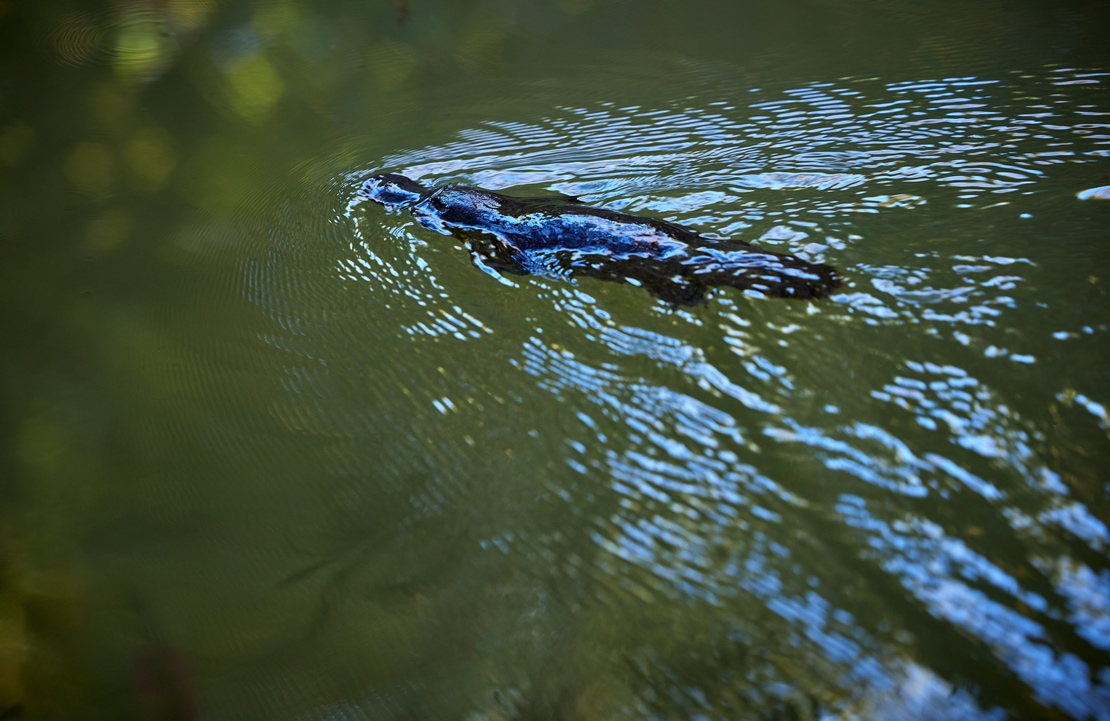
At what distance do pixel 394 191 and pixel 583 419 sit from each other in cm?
145

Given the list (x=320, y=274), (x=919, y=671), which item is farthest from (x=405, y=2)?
(x=919, y=671)

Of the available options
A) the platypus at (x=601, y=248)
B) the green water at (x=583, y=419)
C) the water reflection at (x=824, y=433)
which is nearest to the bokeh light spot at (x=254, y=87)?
the green water at (x=583, y=419)

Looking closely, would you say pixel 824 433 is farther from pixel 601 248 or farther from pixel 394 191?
pixel 394 191

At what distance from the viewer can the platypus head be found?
279 cm

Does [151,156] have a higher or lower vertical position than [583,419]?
higher

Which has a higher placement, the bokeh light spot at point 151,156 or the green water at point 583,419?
the bokeh light spot at point 151,156

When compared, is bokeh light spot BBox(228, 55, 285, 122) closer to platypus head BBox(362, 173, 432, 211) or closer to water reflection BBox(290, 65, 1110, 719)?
platypus head BBox(362, 173, 432, 211)

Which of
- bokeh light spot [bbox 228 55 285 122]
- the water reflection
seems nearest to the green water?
the water reflection

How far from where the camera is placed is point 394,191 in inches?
111

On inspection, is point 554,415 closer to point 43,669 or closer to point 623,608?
point 623,608

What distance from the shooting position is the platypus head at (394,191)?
9.17ft

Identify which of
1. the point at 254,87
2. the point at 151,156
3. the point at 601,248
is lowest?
the point at 601,248

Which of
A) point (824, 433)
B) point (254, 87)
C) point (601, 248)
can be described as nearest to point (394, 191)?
point (601, 248)

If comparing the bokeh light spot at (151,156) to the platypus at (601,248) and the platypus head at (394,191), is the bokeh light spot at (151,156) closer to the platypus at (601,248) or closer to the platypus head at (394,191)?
the platypus head at (394,191)
